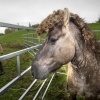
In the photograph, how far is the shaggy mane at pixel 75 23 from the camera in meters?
2.62

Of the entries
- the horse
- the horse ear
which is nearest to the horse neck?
the horse

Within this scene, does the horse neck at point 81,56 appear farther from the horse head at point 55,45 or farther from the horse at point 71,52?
the horse head at point 55,45

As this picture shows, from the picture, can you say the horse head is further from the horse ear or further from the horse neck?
the horse neck

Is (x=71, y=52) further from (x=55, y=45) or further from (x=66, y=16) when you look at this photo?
(x=66, y=16)

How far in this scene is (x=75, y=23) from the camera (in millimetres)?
2863

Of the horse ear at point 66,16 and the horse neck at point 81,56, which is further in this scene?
the horse neck at point 81,56

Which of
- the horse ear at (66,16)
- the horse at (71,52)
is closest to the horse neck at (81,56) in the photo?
the horse at (71,52)

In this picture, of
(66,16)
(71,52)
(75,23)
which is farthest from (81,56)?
(66,16)

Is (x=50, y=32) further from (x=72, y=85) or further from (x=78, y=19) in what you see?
(x=72, y=85)

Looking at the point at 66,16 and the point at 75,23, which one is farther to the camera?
the point at 75,23

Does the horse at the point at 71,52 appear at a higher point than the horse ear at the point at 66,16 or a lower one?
lower

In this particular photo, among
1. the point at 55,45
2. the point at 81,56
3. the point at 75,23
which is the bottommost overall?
the point at 81,56

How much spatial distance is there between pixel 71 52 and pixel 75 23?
48cm

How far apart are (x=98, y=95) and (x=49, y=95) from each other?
4.91 ft
